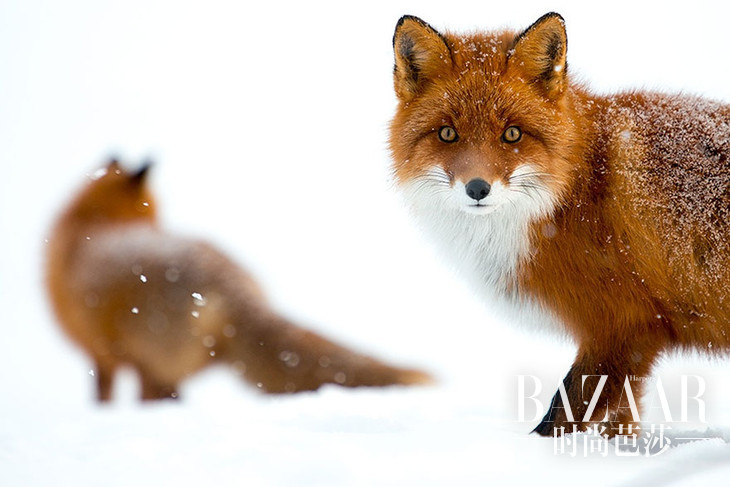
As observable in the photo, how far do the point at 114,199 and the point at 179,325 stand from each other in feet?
3.54

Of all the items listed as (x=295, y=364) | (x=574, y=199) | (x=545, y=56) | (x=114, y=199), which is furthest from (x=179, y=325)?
(x=545, y=56)

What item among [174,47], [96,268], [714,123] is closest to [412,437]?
[714,123]

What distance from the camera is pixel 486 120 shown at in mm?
2977

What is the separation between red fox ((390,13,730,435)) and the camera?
290 cm

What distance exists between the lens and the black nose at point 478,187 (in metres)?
2.82

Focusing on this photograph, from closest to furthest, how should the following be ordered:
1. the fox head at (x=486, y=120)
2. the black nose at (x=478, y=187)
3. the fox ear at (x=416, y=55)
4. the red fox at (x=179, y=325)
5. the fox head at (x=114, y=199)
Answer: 1. the black nose at (x=478, y=187)
2. the fox head at (x=486, y=120)
3. the fox ear at (x=416, y=55)
4. the red fox at (x=179, y=325)
5. the fox head at (x=114, y=199)

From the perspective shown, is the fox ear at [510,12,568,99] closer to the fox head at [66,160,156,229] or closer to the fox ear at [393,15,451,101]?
the fox ear at [393,15,451,101]

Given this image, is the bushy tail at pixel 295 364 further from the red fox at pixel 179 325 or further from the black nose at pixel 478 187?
the black nose at pixel 478 187

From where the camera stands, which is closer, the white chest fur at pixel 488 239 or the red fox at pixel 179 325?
the white chest fur at pixel 488 239

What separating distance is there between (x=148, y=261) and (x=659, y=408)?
295cm

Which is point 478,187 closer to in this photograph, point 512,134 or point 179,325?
point 512,134

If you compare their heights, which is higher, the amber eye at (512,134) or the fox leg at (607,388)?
the amber eye at (512,134)

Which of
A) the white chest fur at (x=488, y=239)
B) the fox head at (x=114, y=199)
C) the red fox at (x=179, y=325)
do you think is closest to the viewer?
the white chest fur at (x=488, y=239)

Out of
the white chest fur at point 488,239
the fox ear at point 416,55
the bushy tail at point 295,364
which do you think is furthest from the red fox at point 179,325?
the fox ear at point 416,55
